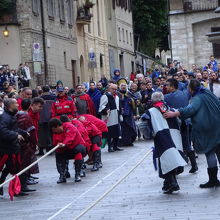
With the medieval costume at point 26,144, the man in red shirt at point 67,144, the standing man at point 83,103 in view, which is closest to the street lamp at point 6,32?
the standing man at point 83,103

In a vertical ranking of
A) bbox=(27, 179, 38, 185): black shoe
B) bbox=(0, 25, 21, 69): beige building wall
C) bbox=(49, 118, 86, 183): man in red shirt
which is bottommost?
bbox=(27, 179, 38, 185): black shoe

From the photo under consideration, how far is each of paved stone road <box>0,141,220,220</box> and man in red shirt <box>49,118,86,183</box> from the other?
1.07 ft

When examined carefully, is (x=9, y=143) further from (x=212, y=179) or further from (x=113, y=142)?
(x=113, y=142)

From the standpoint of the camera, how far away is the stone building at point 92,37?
2173 inches

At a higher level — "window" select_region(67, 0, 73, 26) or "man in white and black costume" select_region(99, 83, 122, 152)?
"window" select_region(67, 0, 73, 26)

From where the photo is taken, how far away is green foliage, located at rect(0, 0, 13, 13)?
41938mm

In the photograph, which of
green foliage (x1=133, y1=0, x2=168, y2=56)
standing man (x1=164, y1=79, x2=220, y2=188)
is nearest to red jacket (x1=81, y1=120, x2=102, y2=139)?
standing man (x1=164, y1=79, x2=220, y2=188)

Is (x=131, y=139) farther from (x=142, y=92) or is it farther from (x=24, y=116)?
(x=24, y=116)

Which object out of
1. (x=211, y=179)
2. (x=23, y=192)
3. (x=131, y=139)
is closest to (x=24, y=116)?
(x=23, y=192)

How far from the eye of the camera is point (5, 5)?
42250mm

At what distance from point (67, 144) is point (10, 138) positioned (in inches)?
75.2

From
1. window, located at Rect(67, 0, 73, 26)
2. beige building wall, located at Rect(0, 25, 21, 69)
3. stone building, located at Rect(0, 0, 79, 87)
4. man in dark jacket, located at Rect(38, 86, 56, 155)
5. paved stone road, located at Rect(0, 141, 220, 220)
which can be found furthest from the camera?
window, located at Rect(67, 0, 73, 26)

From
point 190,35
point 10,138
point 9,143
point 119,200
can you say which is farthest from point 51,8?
point 119,200

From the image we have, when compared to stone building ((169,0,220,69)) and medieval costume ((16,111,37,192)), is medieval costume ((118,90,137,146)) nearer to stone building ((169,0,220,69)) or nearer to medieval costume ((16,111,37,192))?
medieval costume ((16,111,37,192))
